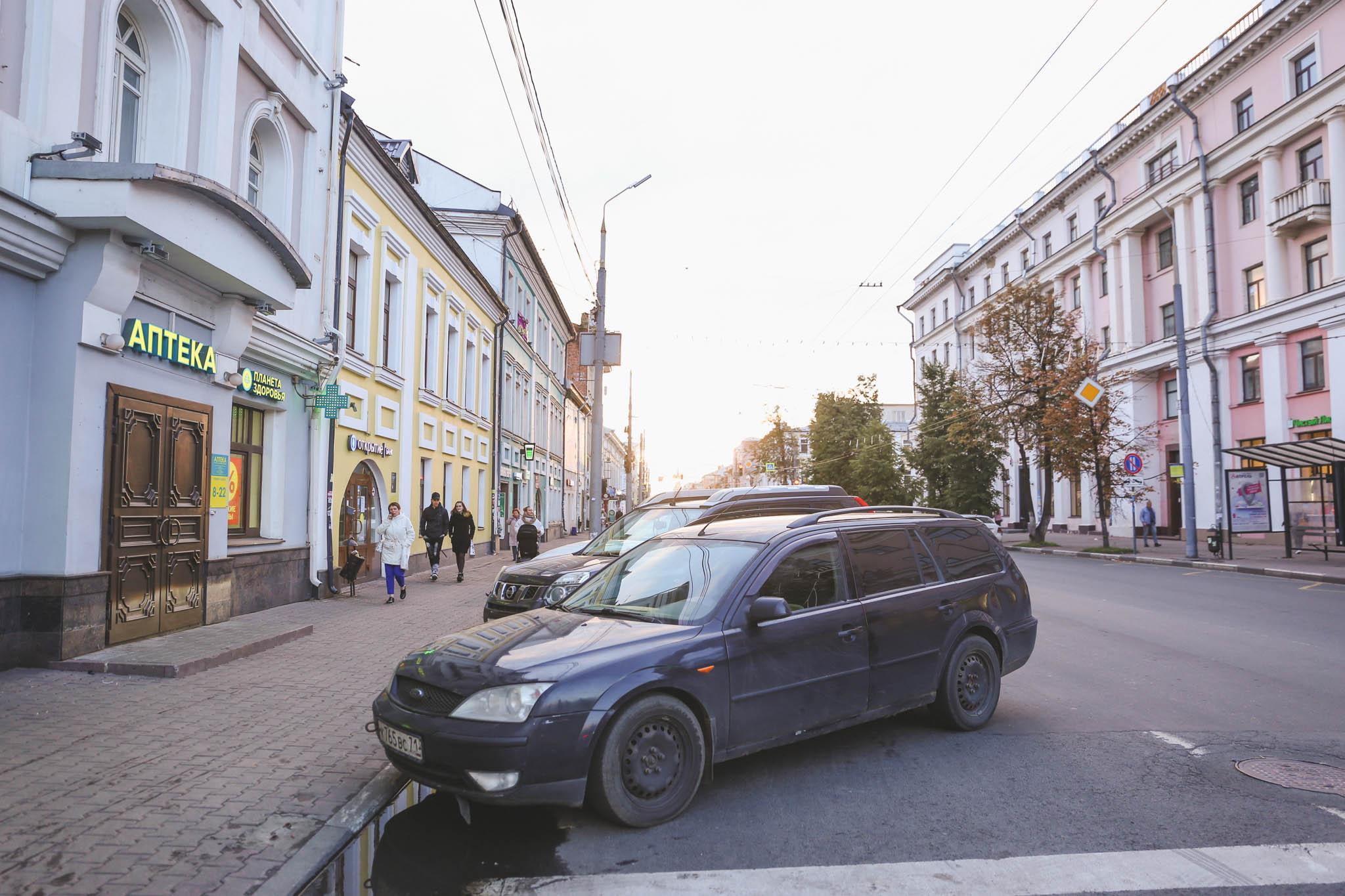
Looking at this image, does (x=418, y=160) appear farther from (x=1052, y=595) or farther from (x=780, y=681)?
(x=780, y=681)

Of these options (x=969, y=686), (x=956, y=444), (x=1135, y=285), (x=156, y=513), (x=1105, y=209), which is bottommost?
(x=969, y=686)

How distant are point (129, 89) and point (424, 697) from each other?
337 inches

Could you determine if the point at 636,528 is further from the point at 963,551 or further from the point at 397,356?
the point at 397,356

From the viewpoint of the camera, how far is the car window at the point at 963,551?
6051 mm

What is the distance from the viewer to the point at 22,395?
7625mm

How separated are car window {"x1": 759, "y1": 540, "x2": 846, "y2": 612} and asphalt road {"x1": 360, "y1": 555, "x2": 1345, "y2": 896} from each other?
3.25 feet

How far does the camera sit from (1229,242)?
2942 centimetres

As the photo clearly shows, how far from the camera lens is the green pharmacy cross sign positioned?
13.6 meters

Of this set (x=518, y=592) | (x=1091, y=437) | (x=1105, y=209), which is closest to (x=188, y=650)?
(x=518, y=592)

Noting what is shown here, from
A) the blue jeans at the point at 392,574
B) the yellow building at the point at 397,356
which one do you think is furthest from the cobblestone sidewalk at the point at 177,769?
the yellow building at the point at 397,356

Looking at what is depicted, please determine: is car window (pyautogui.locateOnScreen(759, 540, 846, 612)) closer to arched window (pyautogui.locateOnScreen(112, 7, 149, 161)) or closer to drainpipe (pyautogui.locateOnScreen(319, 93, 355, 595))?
arched window (pyautogui.locateOnScreen(112, 7, 149, 161))

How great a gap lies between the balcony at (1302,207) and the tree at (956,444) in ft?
33.4

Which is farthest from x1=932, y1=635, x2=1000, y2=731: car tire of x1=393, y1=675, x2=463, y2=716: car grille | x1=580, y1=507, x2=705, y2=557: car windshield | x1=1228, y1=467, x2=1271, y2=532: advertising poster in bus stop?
x1=1228, y1=467, x2=1271, y2=532: advertising poster in bus stop

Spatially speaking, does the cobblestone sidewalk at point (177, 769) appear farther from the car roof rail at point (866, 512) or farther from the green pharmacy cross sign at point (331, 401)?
the green pharmacy cross sign at point (331, 401)
